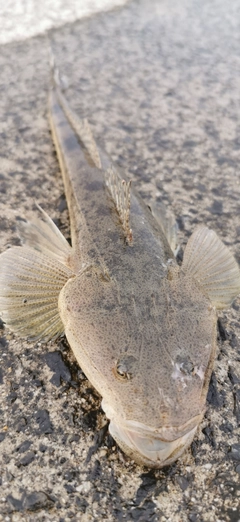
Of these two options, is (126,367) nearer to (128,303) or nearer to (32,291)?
(128,303)

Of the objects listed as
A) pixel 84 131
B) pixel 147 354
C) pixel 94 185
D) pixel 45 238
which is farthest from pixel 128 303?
pixel 84 131

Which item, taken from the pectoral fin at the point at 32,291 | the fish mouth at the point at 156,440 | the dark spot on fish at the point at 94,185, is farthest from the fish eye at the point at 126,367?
the dark spot on fish at the point at 94,185

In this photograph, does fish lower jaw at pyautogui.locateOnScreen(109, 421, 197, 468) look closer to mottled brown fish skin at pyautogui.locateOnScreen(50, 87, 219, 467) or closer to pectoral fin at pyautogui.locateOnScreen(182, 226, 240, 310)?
mottled brown fish skin at pyautogui.locateOnScreen(50, 87, 219, 467)

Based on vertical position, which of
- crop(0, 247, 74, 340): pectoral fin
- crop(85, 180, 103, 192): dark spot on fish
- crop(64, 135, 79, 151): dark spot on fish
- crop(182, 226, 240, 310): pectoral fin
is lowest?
crop(182, 226, 240, 310): pectoral fin

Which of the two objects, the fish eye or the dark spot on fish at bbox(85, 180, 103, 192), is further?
the dark spot on fish at bbox(85, 180, 103, 192)

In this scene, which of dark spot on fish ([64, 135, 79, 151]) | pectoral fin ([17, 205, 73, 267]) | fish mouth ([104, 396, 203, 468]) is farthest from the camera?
dark spot on fish ([64, 135, 79, 151])

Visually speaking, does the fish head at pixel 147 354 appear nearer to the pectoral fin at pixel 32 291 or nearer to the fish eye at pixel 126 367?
the fish eye at pixel 126 367

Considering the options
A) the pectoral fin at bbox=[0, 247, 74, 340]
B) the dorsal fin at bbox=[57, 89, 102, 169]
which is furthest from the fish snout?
the dorsal fin at bbox=[57, 89, 102, 169]
